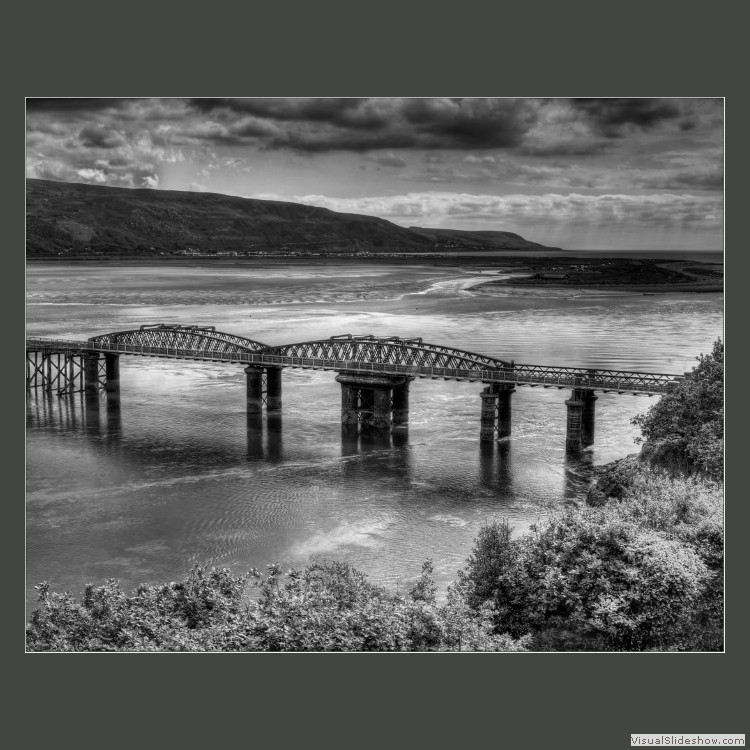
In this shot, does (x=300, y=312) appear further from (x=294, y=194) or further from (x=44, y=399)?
(x=294, y=194)

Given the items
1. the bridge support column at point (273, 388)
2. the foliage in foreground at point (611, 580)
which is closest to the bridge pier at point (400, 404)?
the bridge support column at point (273, 388)

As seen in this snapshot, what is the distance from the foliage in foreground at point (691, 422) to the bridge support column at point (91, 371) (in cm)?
4546

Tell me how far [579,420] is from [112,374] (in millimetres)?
37725

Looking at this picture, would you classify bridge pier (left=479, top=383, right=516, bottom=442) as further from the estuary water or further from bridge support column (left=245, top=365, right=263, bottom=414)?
bridge support column (left=245, top=365, right=263, bottom=414)

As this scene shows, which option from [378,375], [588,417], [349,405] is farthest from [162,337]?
[588,417]

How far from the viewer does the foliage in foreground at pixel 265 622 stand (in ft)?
79.7

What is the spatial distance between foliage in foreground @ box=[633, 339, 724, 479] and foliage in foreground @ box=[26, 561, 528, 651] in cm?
1519

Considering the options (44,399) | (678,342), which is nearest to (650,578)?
(678,342)

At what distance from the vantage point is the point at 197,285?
105562mm

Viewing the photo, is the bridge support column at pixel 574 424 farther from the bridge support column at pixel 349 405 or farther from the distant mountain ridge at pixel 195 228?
the bridge support column at pixel 349 405

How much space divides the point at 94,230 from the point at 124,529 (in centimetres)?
2634

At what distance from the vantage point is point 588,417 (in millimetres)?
55500

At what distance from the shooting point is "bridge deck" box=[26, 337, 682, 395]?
2136 inches

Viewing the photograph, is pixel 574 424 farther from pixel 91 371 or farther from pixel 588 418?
pixel 91 371
